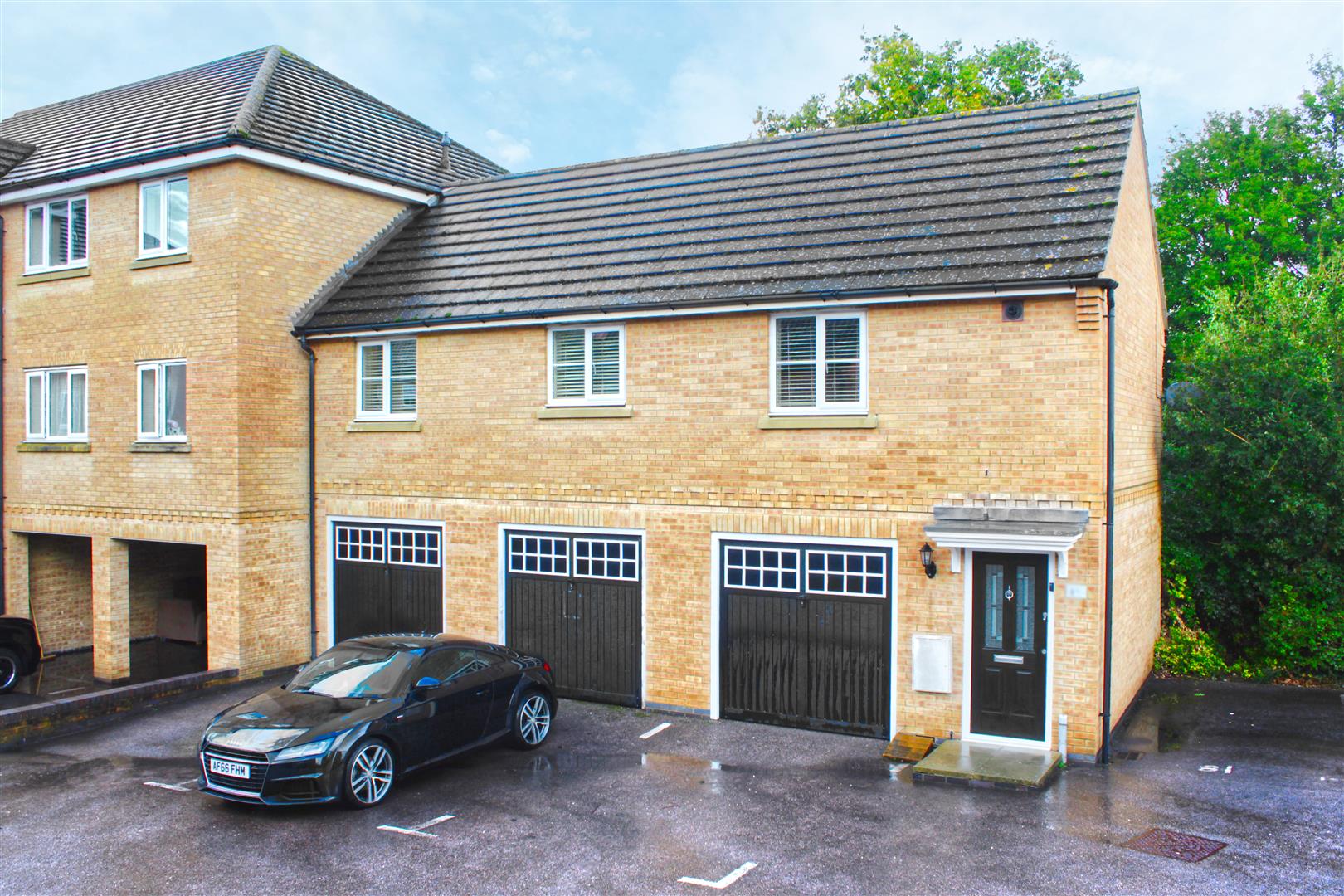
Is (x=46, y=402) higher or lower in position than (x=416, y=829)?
→ higher

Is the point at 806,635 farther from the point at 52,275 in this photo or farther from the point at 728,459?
the point at 52,275

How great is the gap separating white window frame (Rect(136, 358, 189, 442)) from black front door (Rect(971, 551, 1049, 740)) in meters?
11.6

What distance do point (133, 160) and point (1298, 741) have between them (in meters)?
17.6

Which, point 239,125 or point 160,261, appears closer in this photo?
point 239,125

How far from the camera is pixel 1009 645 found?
433 inches

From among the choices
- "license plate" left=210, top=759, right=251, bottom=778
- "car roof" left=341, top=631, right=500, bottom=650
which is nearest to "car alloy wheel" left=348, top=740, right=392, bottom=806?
"license plate" left=210, top=759, right=251, bottom=778

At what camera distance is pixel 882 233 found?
41.3ft

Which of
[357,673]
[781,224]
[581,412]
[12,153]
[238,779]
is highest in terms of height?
[12,153]

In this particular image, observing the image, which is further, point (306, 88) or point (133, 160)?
point (306, 88)

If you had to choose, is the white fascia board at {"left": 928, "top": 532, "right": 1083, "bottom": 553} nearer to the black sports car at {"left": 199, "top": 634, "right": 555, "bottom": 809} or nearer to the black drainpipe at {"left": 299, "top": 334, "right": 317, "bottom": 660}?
the black sports car at {"left": 199, "top": 634, "right": 555, "bottom": 809}

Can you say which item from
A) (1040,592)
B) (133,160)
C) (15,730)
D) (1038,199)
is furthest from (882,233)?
(15,730)

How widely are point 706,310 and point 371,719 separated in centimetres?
624

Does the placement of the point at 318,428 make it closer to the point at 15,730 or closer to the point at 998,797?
the point at 15,730

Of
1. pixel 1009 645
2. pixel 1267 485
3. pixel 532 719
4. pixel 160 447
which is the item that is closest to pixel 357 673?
pixel 532 719
